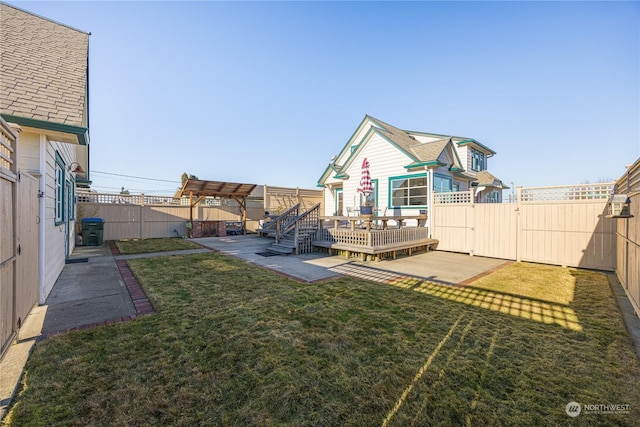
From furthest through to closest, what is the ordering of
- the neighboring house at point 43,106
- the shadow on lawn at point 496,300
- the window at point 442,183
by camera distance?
1. the window at point 442,183
2. the neighboring house at point 43,106
3. the shadow on lawn at point 496,300

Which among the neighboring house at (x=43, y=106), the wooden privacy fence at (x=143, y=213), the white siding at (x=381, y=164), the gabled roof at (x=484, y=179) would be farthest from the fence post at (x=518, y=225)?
the wooden privacy fence at (x=143, y=213)

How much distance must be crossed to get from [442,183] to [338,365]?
11.3 m

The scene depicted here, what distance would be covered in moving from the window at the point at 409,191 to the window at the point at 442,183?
0.44m

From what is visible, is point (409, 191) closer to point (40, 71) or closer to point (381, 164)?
point (381, 164)

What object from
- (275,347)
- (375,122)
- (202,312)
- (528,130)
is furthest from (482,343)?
(528,130)

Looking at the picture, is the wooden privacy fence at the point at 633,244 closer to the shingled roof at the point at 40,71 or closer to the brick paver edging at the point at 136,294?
the brick paver edging at the point at 136,294

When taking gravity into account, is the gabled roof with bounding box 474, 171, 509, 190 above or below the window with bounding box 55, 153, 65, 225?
above

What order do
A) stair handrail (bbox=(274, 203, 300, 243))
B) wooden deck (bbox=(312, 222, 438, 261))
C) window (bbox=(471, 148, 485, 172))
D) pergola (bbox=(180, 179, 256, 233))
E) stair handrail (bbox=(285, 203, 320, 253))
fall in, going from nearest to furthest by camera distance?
wooden deck (bbox=(312, 222, 438, 261))
stair handrail (bbox=(285, 203, 320, 253))
stair handrail (bbox=(274, 203, 300, 243))
pergola (bbox=(180, 179, 256, 233))
window (bbox=(471, 148, 485, 172))

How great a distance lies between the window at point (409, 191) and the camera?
11641 millimetres

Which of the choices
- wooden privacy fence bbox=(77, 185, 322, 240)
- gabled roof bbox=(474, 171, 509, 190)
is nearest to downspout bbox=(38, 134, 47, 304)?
wooden privacy fence bbox=(77, 185, 322, 240)

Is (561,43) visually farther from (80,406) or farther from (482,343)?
(80,406)

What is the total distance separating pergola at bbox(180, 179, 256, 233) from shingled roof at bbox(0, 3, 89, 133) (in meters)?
7.57

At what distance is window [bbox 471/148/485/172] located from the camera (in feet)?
57.7

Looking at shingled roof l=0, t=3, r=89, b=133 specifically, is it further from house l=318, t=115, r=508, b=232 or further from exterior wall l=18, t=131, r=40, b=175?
house l=318, t=115, r=508, b=232
